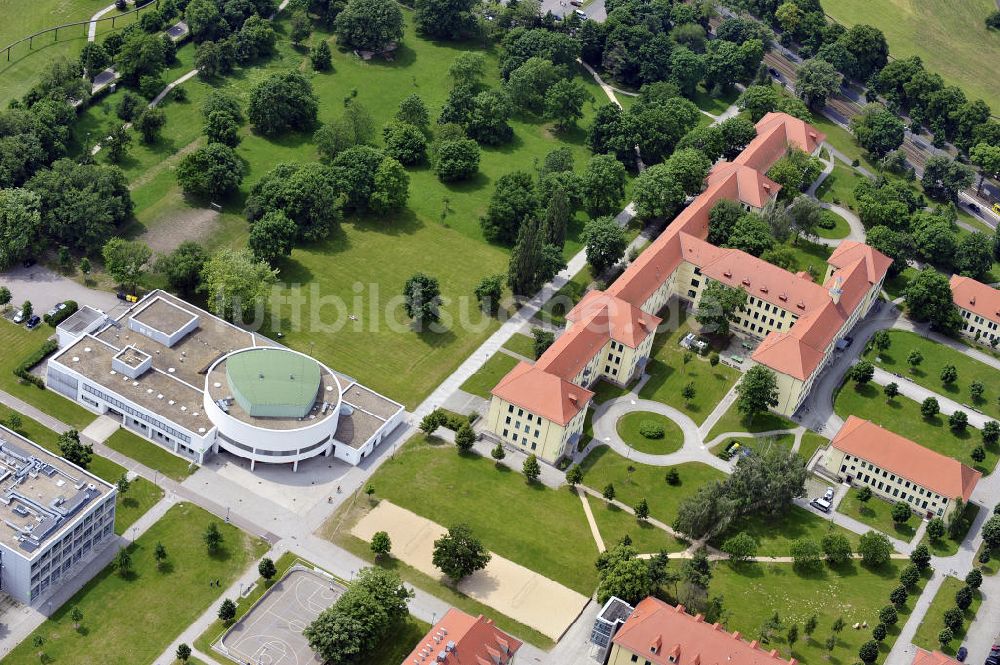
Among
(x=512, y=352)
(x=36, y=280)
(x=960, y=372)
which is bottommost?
(x=36, y=280)

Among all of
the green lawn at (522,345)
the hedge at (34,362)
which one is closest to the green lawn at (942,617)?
the green lawn at (522,345)

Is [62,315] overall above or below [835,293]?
below

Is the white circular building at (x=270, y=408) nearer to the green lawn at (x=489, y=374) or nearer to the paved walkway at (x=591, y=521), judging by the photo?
the green lawn at (x=489, y=374)

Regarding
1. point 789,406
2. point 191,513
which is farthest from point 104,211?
point 789,406

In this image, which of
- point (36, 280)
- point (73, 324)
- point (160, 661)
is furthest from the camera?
point (36, 280)

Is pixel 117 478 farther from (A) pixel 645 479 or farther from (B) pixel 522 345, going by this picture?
(A) pixel 645 479

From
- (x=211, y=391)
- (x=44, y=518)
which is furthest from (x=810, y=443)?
(x=44, y=518)

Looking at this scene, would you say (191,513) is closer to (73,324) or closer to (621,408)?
(73,324)
